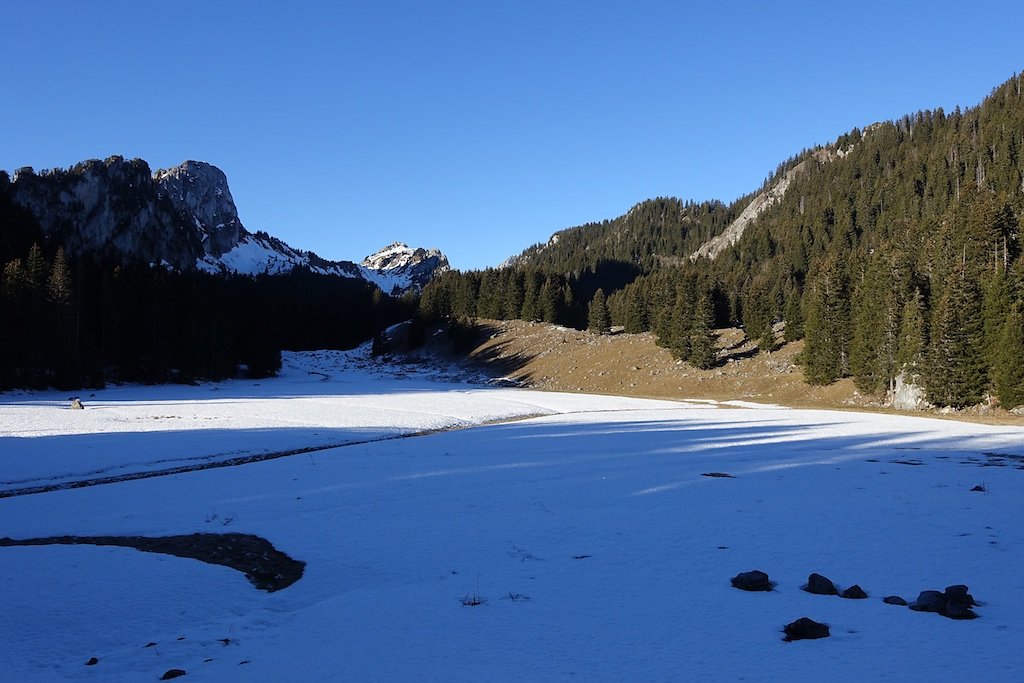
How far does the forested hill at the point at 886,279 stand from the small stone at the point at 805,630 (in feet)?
144

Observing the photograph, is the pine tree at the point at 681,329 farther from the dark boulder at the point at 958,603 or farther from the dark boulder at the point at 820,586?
the dark boulder at the point at 958,603

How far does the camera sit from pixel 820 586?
734 centimetres

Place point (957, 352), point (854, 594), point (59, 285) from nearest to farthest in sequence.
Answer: point (854, 594) < point (957, 352) < point (59, 285)

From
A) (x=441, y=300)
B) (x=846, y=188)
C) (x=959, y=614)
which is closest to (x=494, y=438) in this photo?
(x=959, y=614)

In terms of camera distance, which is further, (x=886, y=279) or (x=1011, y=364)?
(x=886, y=279)

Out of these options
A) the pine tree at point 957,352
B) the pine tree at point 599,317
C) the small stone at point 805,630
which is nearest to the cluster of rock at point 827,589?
the small stone at point 805,630

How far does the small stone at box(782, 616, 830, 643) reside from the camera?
6.03 m

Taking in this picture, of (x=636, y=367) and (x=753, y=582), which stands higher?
(x=636, y=367)

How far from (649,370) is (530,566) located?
70187mm

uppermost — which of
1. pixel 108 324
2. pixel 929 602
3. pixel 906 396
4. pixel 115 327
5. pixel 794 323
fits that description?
pixel 794 323

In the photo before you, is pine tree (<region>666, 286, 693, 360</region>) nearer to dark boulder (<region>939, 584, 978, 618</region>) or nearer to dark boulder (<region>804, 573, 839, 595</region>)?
dark boulder (<region>804, 573, 839, 595</region>)

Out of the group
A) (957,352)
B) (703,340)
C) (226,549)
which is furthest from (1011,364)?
(226,549)

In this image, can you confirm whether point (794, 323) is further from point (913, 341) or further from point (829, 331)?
point (913, 341)

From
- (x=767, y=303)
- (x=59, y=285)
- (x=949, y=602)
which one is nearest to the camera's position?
(x=949, y=602)
